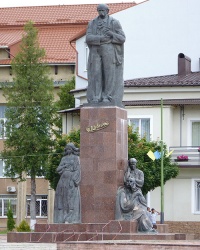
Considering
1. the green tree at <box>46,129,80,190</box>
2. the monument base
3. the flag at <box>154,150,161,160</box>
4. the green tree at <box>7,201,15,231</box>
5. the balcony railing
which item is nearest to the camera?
the monument base

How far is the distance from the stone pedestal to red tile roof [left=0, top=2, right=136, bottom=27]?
55.3 metres

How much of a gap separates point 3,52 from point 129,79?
17.2 m

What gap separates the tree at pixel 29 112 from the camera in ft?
249

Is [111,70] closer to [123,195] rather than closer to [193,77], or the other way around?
[123,195]

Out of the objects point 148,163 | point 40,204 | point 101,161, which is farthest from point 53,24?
point 101,161

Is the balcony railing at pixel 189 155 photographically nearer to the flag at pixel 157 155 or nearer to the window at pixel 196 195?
the window at pixel 196 195

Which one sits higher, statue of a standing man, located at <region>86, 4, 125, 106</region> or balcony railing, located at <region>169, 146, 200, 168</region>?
statue of a standing man, located at <region>86, 4, 125, 106</region>

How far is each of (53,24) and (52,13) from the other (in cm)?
310

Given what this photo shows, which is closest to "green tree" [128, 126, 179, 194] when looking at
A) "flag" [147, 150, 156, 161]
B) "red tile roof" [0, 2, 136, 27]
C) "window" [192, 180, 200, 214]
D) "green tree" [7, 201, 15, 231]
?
"flag" [147, 150, 156, 161]

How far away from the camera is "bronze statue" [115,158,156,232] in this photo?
3919 centimetres

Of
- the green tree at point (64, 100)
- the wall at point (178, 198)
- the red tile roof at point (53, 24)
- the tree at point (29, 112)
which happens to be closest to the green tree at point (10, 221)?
the tree at point (29, 112)

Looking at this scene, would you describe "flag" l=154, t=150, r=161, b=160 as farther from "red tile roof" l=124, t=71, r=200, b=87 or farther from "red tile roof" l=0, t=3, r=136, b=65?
"red tile roof" l=0, t=3, r=136, b=65

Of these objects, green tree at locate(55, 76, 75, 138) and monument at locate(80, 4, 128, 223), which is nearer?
monument at locate(80, 4, 128, 223)

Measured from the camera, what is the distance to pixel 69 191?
1564 inches
